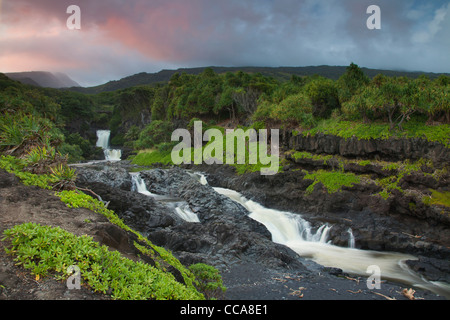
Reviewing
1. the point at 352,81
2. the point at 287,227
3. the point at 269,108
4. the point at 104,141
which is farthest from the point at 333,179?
the point at 104,141

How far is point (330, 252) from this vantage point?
18.8 meters

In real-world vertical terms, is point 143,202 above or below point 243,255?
above

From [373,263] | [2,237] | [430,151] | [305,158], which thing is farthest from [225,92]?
[2,237]

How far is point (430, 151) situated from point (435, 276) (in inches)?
506

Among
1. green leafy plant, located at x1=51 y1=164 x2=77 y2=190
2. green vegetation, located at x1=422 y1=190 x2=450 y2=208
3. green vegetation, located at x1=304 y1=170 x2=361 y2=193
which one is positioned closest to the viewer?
green leafy plant, located at x1=51 y1=164 x2=77 y2=190

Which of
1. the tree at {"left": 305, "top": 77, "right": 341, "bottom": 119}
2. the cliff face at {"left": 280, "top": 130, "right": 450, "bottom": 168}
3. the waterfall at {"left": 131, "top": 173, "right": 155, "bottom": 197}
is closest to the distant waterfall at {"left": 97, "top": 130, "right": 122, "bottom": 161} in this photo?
the waterfall at {"left": 131, "top": 173, "right": 155, "bottom": 197}

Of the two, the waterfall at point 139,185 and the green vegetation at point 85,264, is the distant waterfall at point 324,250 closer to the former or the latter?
the waterfall at point 139,185

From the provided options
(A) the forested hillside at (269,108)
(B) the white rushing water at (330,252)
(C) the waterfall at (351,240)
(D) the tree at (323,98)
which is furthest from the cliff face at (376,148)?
(C) the waterfall at (351,240)

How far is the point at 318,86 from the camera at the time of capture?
4097 cm

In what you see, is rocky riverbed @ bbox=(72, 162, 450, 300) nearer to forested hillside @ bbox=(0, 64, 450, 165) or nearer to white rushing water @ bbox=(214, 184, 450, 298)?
white rushing water @ bbox=(214, 184, 450, 298)

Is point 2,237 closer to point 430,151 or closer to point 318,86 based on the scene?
point 430,151

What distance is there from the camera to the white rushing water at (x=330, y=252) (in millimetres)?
15406

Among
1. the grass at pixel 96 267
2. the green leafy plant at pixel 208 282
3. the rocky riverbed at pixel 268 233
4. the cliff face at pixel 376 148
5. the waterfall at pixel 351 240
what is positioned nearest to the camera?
the grass at pixel 96 267

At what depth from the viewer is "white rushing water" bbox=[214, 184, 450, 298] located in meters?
15.4
